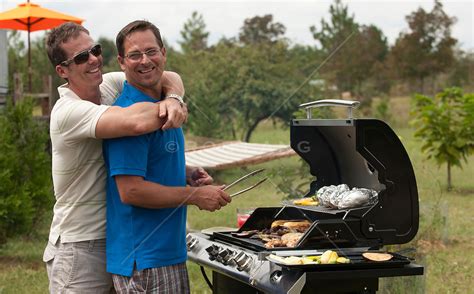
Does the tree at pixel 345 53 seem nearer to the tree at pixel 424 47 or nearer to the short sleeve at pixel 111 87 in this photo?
the tree at pixel 424 47

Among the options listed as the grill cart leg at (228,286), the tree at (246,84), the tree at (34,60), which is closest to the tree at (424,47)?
the tree at (246,84)

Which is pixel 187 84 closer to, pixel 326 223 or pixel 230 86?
pixel 230 86

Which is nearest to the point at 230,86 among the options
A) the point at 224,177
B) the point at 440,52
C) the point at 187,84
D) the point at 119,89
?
the point at 187,84

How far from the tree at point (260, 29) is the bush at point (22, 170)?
18.3 metres

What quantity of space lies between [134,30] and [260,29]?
23750mm

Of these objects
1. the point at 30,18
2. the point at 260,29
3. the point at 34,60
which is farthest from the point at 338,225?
the point at 260,29

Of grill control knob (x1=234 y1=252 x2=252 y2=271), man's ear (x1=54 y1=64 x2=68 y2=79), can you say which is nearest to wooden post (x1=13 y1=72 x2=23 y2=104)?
man's ear (x1=54 y1=64 x2=68 y2=79)

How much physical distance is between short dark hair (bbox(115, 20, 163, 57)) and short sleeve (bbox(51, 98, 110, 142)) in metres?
0.23

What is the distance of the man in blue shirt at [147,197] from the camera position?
2.82 m

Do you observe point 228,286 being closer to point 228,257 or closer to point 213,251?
point 213,251

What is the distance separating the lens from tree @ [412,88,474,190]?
1099 cm

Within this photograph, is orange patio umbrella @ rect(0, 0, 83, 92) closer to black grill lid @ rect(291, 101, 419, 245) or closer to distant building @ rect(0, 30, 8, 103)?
distant building @ rect(0, 30, 8, 103)

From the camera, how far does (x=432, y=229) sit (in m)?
7.25

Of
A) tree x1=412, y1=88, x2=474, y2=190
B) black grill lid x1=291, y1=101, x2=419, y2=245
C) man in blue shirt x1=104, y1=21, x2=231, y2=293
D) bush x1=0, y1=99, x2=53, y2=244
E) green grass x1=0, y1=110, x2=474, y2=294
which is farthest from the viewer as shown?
tree x1=412, y1=88, x2=474, y2=190
